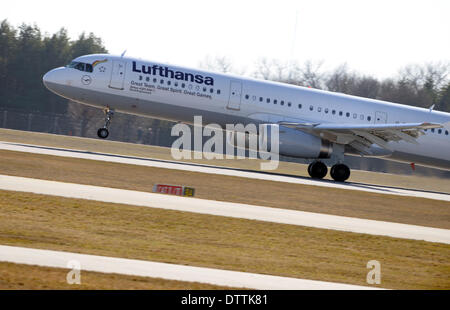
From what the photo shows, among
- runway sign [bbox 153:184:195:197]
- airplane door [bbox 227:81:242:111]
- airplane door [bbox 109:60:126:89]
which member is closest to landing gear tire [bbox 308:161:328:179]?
airplane door [bbox 227:81:242:111]

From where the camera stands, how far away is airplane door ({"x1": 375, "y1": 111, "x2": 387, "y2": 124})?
33.6 m

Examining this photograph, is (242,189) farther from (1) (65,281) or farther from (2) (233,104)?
(1) (65,281)

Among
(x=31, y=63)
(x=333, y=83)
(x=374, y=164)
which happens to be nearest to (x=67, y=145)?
(x=374, y=164)

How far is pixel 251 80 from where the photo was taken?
32.5 meters

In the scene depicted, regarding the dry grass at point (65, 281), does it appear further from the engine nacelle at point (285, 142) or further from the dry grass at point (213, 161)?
the dry grass at point (213, 161)

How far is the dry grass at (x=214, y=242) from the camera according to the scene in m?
12.8

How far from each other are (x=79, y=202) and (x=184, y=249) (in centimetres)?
500

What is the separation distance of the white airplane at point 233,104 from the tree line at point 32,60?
4695cm

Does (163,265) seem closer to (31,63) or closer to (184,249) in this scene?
(184,249)

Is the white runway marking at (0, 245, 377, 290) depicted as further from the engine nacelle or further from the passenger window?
the passenger window

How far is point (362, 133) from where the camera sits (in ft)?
102

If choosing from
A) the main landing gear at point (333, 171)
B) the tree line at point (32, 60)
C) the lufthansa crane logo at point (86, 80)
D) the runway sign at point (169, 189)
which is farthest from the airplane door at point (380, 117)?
the tree line at point (32, 60)

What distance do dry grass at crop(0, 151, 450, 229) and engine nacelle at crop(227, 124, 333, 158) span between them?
7.61 feet
